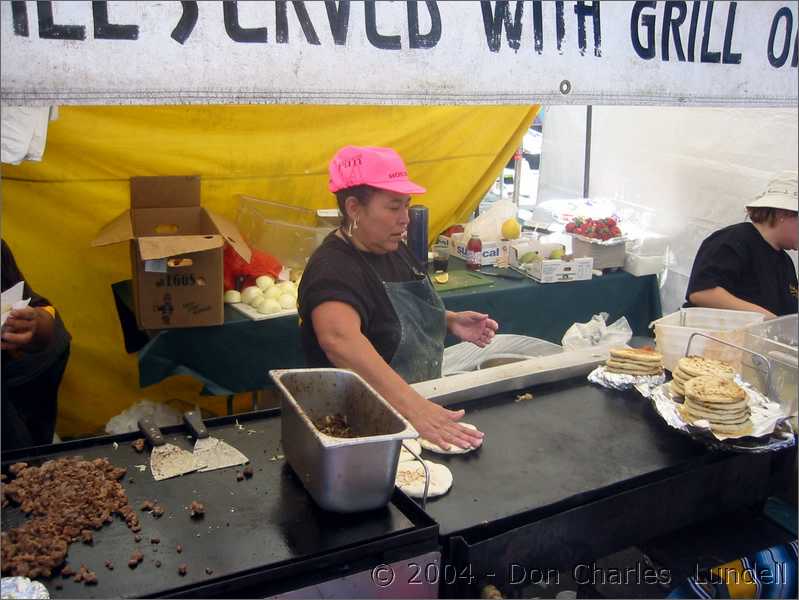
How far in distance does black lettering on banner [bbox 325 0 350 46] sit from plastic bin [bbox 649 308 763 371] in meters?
1.71

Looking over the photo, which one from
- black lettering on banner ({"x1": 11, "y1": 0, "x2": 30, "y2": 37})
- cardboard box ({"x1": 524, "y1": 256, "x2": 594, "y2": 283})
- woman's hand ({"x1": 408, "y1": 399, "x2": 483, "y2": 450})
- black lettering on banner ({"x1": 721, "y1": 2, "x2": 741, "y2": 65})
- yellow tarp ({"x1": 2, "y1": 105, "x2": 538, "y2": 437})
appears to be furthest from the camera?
cardboard box ({"x1": 524, "y1": 256, "x2": 594, "y2": 283})

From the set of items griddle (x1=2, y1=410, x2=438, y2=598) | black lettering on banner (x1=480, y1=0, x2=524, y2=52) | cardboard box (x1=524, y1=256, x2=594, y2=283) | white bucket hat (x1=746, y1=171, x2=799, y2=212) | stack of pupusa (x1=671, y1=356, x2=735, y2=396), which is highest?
black lettering on banner (x1=480, y1=0, x2=524, y2=52)

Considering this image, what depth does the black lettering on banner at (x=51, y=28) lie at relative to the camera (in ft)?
3.37

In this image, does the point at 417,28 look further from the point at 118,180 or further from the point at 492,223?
the point at 492,223

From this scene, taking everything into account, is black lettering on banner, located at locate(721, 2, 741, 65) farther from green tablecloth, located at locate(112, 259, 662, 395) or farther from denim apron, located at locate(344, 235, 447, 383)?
green tablecloth, located at locate(112, 259, 662, 395)

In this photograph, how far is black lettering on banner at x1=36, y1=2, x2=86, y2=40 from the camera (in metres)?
1.03

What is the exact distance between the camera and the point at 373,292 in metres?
2.40

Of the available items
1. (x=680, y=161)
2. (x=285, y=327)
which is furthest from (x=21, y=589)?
(x=680, y=161)

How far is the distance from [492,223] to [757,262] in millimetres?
1624

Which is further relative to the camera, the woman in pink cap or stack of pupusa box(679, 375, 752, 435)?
the woman in pink cap

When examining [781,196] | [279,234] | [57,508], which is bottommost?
[57,508]

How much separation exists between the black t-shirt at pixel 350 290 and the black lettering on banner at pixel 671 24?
3.74 ft

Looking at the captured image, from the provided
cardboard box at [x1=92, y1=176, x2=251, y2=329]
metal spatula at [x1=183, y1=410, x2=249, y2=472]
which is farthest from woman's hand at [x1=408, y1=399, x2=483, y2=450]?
cardboard box at [x1=92, y1=176, x2=251, y2=329]

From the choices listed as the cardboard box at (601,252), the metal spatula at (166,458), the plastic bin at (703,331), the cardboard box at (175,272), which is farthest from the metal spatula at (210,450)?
the cardboard box at (601,252)
